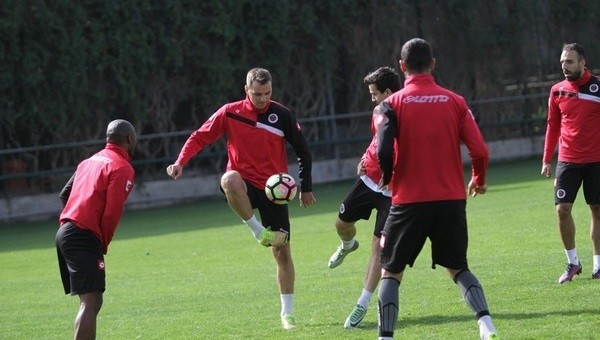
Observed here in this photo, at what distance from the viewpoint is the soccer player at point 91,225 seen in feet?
30.5

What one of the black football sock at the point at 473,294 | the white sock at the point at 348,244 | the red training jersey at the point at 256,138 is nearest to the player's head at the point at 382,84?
the red training jersey at the point at 256,138

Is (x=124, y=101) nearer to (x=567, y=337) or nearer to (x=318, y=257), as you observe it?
(x=318, y=257)

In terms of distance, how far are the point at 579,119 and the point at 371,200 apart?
108 inches

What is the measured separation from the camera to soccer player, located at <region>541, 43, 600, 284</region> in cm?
1252

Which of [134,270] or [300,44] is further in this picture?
[300,44]

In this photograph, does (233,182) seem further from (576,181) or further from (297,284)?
(576,181)

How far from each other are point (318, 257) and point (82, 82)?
458 inches

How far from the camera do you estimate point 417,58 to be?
28.7ft

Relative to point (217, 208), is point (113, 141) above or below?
above

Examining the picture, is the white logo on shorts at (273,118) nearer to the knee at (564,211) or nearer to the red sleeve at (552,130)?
the red sleeve at (552,130)

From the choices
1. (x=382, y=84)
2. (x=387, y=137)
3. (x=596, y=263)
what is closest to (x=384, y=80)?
(x=382, y=84)

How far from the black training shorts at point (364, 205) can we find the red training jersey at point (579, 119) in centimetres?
234

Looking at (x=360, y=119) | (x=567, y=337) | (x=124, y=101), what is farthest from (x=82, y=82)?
(x=567, y=337)

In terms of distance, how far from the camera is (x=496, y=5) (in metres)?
31.9
